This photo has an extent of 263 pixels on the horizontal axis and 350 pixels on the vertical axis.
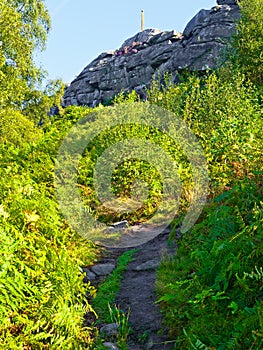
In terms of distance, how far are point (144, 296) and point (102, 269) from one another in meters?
1.11

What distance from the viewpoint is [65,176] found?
7.78 meters

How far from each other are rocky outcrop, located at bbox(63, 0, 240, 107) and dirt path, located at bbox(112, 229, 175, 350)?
51.5ft

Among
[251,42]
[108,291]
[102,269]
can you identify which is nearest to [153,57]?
[251,42]

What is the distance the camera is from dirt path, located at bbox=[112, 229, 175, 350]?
3873 millimetres

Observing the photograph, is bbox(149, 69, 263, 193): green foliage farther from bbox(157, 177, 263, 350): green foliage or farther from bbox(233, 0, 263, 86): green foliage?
bbox(233, 0, 263, 86): green foliage

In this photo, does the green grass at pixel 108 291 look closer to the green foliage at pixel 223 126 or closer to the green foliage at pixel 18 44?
the green foliage at pixel 223 126

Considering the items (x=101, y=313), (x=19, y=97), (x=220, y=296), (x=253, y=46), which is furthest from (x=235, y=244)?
(x=19, y=97)

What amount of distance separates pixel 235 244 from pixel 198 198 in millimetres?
2829

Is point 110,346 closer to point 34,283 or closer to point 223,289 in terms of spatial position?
point 34,283

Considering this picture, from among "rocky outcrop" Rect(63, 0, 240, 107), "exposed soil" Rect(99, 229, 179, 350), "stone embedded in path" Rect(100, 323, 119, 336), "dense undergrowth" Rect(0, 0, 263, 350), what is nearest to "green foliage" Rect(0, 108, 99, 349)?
"dense undergrowth" Rect(0, 0, 263, 350)

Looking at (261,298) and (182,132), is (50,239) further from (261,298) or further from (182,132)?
(182,132)

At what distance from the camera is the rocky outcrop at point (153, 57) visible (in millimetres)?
22703

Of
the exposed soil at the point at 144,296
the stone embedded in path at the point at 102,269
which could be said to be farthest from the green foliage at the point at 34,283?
the stone embedded in path at the point at 102,269

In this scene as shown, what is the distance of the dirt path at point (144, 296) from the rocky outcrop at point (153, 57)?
51.5ft
